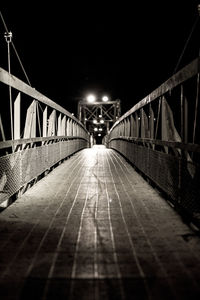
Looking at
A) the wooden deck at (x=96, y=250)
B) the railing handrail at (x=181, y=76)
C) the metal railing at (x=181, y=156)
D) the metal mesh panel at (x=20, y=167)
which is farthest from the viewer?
the metal mesh panel at (x=20, y=167)

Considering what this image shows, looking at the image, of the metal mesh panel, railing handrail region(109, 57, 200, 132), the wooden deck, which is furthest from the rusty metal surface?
the metal mesh panel

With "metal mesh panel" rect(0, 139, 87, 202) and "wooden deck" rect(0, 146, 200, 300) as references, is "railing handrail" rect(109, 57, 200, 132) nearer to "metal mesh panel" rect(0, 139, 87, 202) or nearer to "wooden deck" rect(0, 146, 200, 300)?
"wooden deck" rect(0, 146, 200, 300)

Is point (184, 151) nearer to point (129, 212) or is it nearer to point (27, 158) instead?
point (129, 212)

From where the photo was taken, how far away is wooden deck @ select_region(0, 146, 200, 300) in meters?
2.33

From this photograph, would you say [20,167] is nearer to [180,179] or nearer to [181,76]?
[180,179]

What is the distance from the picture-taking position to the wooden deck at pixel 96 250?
233 cm

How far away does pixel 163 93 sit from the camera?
529cm

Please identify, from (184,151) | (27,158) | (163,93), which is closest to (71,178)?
(27,158)

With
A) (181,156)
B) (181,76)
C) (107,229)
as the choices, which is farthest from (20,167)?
(181,76)

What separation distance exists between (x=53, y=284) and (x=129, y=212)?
2246 millimetres

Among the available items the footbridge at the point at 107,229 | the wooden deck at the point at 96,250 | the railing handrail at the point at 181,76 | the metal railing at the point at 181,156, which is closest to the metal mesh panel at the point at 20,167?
Answer: the footbridge at the point at 107,229

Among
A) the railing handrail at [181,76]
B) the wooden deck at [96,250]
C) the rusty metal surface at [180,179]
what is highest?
Result: the railing handrail at [181,76]

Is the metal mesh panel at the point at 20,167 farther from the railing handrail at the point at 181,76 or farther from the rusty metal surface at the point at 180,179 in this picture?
the railing handrail at the point at 181,76

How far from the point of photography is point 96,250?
122 inches
